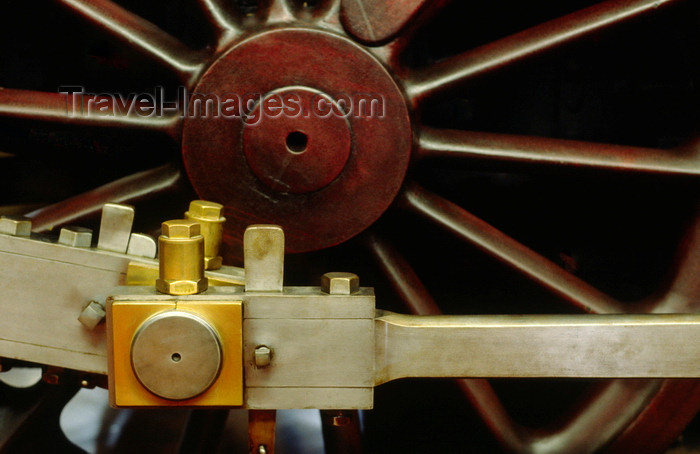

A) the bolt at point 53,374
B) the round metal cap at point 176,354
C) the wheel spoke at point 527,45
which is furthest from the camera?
the wheel spoke at point 527,45

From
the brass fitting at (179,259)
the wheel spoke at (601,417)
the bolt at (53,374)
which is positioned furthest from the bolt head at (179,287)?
the wheel spoke at (601,417)

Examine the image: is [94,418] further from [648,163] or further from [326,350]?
[648,163]

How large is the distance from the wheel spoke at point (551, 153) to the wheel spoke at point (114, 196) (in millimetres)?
369

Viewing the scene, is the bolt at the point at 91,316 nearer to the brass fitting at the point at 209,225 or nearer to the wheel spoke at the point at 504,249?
the brass fitting at the point at 209,225

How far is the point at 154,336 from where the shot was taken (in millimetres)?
532

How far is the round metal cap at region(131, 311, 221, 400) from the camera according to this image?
53 cm

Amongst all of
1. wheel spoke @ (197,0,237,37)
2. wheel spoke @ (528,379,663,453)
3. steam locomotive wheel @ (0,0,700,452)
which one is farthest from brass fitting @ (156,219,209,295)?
wheel spoke @ (528,379,663,453)

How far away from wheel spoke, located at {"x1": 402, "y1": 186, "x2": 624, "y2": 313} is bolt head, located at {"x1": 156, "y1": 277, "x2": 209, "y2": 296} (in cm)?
37

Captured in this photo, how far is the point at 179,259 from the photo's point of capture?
0.54m

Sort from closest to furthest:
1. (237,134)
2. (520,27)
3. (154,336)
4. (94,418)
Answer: (154,336) < (237,134) < (520,27) < (94,418)

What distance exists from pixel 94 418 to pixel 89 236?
85 centimetres

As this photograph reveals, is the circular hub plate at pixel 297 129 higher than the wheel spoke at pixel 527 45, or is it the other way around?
the wheel spoke at pixel 527 45

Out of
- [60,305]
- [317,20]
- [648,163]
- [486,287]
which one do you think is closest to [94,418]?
[60,305]

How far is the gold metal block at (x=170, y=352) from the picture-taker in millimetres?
536
